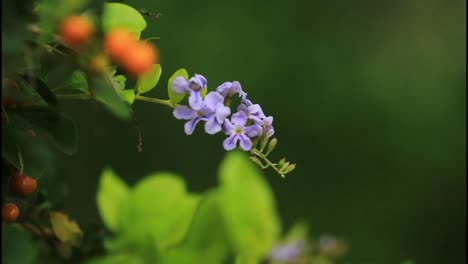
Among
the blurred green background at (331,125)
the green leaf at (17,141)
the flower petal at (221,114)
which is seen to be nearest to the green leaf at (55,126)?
the green leaf at (17,141)

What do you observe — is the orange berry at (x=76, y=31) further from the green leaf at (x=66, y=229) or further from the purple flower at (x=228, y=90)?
the green leaf at (x=66, y=229)

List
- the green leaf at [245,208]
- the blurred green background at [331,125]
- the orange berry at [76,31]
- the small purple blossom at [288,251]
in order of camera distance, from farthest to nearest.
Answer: the blurred green background at [331,125] < the small purple blossom at [288,251] < the green leaf at [245,208] < the orange berry at [76,31]

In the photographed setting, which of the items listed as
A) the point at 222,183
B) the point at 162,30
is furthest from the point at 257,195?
the point at 162,30

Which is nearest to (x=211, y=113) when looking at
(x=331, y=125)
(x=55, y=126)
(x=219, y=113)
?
(x=219, y=113)

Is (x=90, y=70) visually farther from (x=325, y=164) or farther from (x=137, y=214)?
(x=325, y=164)

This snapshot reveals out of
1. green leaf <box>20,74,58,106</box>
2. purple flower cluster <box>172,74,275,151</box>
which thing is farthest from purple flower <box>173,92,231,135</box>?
green leaf <box>20,74,58,106</box>

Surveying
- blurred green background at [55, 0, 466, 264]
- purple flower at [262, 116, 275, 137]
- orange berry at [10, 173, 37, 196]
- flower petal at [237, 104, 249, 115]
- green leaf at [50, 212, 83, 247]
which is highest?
blurred green background at [55, 0, 466, 264]

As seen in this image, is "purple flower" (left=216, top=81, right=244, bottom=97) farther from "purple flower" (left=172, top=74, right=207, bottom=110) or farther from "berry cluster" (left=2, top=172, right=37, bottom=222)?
"berry cluster" (left=2, top=172, right=37, bottom=222)
